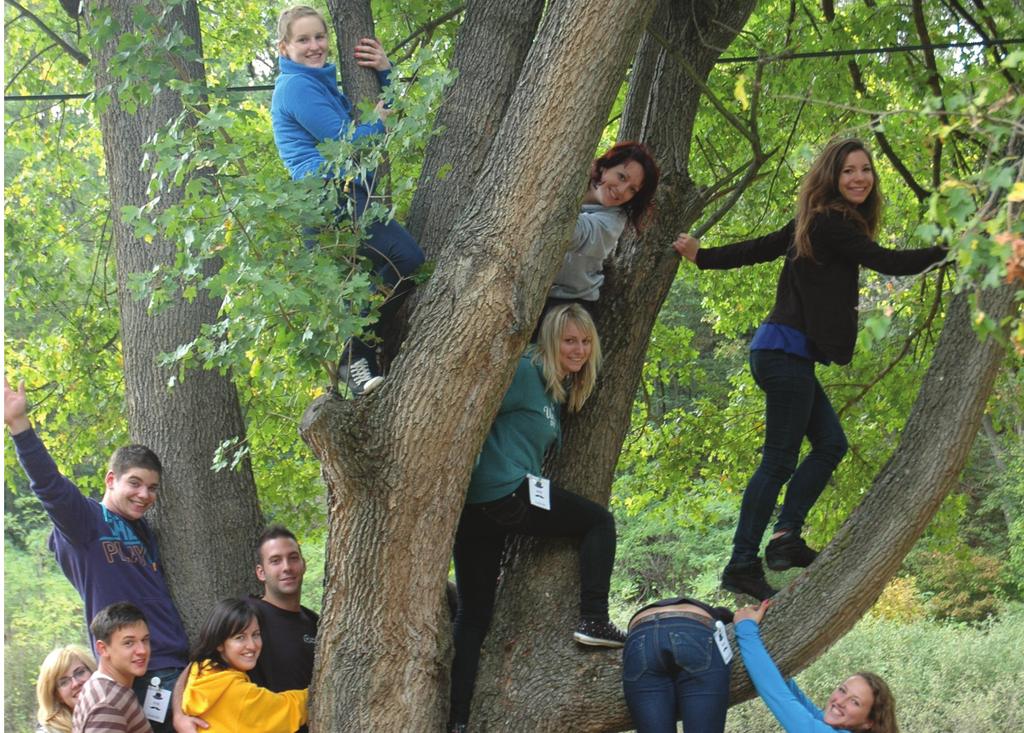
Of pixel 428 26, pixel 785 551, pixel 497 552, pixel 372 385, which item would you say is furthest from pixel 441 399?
pixel 428 26

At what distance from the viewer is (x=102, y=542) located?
192 inches

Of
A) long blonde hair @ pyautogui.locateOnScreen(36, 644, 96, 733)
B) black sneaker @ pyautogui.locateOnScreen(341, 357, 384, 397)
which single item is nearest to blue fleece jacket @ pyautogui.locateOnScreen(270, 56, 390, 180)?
black sneaker @ pyautogui.locateOnScreen(341, 357, 384, 397)

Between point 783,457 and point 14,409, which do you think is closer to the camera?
point 14,409

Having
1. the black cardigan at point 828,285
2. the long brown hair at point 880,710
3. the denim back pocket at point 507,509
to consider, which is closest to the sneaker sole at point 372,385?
the denim back pocket at point 507,509

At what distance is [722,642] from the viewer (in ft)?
14.8

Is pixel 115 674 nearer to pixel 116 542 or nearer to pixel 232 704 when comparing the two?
pixel 232 704

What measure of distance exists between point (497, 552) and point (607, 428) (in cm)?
72

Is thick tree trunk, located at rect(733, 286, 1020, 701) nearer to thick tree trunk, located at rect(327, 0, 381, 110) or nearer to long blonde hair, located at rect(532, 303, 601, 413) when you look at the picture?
long blonde hair, located at rect(532, 303, 601, 413)

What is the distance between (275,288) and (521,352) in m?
0.93

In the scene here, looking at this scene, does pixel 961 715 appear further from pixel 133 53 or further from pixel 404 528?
pixel 133 53

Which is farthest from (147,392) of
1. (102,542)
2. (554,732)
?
(554,732)

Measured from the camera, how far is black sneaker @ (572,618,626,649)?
4637 millimetres

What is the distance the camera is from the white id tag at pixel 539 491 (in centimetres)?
452

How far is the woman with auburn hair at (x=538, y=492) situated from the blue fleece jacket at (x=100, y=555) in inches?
48.2
